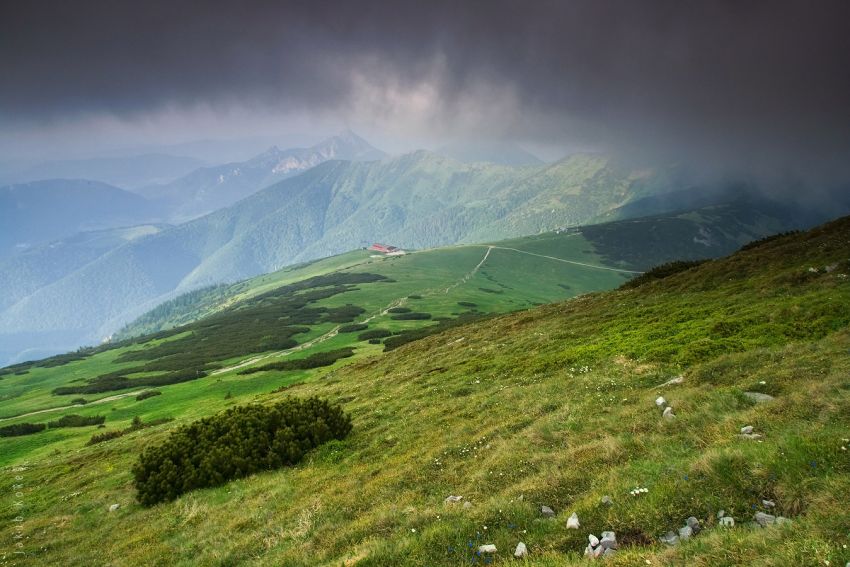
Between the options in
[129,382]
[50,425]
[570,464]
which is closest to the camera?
[570,464]

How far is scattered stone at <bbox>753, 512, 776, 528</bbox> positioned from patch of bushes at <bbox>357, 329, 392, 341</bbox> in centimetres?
9831

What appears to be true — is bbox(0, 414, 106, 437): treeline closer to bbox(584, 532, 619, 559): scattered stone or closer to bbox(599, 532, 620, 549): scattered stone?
bbox(584, 532, 619, 559): scattered stone

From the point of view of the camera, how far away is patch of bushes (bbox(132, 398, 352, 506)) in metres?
23.4

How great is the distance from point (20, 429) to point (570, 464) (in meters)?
81.0

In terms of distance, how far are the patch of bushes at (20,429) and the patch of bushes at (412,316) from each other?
3350 inches

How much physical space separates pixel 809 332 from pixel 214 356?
425ft

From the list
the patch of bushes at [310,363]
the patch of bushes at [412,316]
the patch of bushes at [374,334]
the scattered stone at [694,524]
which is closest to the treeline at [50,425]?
the patch of bushes at [310,363]

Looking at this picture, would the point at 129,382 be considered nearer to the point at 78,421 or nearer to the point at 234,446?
the point at 78,421

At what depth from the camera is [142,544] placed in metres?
17.8

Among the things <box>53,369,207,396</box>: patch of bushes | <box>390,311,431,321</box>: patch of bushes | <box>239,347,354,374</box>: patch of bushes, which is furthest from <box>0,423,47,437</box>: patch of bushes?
<box>390,311,431,321</box>: patch of bushes

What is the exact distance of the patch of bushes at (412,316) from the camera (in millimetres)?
133475

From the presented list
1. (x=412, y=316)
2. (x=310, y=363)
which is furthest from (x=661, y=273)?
(x=412, y=316)

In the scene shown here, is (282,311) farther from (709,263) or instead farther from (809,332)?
(809,332)

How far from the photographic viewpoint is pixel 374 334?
11112 centimetres
